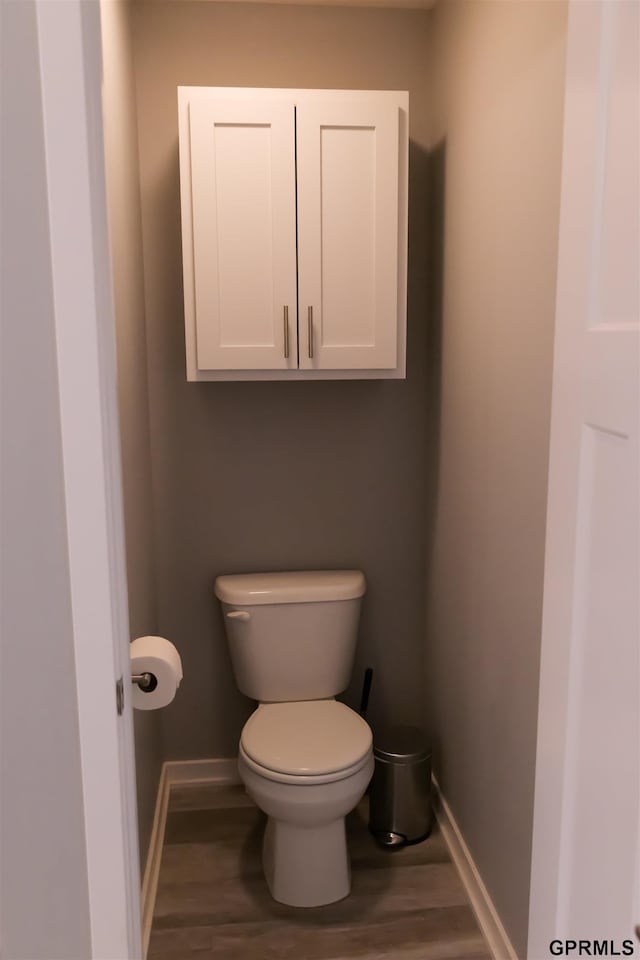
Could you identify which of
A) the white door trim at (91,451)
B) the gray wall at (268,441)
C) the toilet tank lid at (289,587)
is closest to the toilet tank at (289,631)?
the toilet tank lid at (289,587)

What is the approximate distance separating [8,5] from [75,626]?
72cm

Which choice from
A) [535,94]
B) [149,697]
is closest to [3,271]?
[149,697]

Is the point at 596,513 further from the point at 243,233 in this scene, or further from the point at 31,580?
the point at 243,233

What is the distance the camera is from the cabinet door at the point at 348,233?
6.79ft

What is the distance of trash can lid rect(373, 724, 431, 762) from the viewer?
7.38 feet

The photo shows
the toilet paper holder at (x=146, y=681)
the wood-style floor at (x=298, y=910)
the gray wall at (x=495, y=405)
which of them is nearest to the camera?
the toilet paper holder at (x=146, y=681)

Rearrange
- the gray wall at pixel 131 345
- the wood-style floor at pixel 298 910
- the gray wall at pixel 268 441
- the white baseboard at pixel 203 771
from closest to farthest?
the gray wall at pixel 131 345 < the wood-style floor at pixel 298 910 < the gray wall at pixel 268 441 < the white baseboard at pixel 203 771

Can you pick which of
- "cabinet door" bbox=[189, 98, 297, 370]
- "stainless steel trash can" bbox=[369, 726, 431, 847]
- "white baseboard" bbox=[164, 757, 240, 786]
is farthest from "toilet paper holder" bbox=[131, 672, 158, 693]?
"white baseboard" bbox=[164, 757, 240, 786]

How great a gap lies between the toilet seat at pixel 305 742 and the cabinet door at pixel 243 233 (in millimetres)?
984

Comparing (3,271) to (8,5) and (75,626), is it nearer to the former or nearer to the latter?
(8,5)

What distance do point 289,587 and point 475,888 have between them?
935mm

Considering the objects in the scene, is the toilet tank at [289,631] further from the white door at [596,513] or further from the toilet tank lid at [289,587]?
the white door at [596,513]

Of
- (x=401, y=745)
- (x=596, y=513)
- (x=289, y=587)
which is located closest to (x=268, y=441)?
(x=289, y=587)

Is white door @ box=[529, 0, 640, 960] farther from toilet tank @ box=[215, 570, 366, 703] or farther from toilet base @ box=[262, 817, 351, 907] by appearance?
toilet tank @ box=[215, 570, 366, 703]
